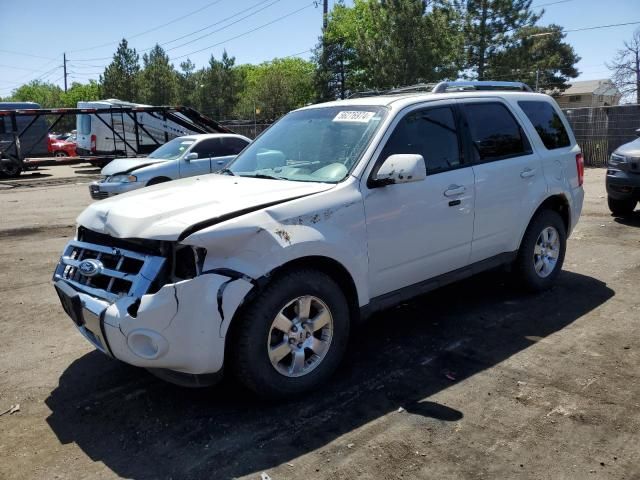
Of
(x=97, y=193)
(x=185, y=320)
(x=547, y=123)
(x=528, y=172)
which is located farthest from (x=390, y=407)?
(x=97, y=193)

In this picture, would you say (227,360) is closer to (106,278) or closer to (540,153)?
(106,278)

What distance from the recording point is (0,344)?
466 centimetres

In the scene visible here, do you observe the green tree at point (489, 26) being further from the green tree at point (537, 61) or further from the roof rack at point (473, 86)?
the roof rack at point (473, 86)

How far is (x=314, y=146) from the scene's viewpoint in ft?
14.1

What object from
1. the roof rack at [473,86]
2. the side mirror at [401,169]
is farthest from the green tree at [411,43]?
the side mirror at [401,169]

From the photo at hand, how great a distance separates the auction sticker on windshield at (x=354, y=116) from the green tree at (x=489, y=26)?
36.6m

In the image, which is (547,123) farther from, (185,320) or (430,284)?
(185,320)

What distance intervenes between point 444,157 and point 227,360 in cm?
233

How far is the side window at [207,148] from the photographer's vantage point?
12.5 meters

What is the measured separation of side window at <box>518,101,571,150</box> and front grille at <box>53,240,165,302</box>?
12.6ft

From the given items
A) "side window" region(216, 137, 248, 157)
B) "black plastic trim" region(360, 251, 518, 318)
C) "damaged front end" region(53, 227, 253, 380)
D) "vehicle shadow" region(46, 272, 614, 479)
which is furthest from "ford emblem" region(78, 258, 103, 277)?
"side window" region(216, 137, 248, 157)

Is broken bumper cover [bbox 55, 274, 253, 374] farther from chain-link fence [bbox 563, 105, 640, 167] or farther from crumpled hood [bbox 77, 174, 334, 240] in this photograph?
chain-link fence [bbox 563, 105, 640, 167]

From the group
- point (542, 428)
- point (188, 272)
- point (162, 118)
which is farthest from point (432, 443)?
point (162, 118)

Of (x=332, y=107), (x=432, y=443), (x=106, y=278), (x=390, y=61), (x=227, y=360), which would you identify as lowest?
(x=432, y=443)
